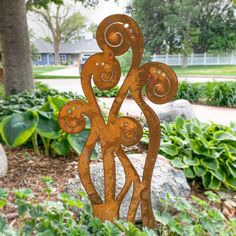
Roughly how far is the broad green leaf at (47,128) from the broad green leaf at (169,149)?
0.86 meters

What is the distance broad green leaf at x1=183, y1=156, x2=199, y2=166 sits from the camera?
2.35 m

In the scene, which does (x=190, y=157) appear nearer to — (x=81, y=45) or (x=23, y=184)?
(x=23, y=184)

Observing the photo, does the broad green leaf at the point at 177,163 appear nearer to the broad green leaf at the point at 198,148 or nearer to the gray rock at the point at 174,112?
the broad green leaf at the point at 198,148

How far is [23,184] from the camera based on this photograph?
2.11 m

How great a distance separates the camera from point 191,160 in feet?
7.86

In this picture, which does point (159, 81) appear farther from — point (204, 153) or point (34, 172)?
point (34, 172)

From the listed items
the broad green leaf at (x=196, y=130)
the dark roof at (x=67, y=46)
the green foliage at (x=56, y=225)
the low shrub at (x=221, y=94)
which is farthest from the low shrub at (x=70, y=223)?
the dark roof at (x=67, y=46)

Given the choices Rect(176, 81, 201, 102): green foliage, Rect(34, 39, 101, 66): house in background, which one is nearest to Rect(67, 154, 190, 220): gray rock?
Rect(176, 81, 201, 102): green foliage

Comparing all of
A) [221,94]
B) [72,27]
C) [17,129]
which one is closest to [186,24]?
[221,94]

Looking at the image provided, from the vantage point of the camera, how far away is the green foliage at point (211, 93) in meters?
7.45

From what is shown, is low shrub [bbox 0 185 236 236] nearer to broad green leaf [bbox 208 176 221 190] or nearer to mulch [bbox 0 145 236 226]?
mulch [bbox 0 145 236 226]

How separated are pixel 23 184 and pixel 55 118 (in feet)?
2.03

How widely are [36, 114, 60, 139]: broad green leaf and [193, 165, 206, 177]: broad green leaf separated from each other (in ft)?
3.61

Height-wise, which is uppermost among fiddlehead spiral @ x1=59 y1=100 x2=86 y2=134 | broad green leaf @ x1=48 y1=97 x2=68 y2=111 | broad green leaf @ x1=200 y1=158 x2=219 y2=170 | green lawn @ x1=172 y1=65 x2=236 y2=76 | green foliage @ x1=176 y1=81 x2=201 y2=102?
fiddlehead spiral @ x1=59 y1=100 x2=86 y2=134
